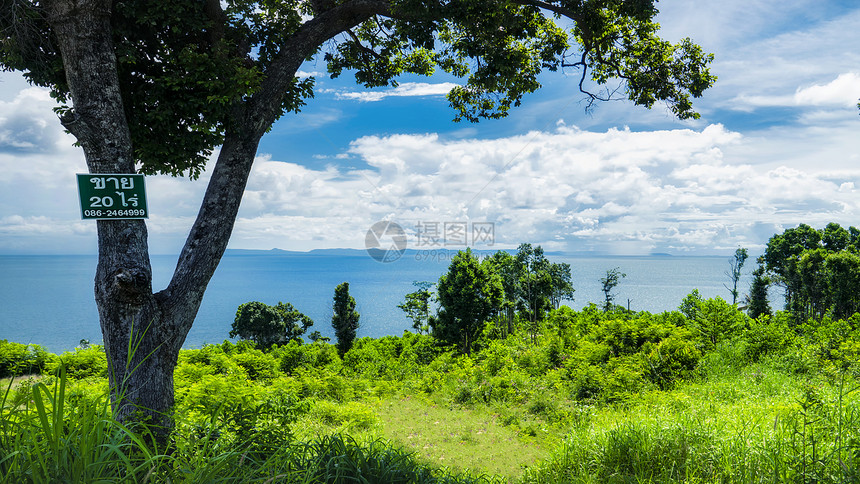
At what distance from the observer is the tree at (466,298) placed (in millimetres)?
20547

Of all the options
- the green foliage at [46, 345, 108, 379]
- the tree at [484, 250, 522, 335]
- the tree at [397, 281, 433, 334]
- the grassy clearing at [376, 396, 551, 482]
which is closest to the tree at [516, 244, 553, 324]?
the tree at [484, 250, 522, 335]

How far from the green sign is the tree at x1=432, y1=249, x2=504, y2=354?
57.2 ft

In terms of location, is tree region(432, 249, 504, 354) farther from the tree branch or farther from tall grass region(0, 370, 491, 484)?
tall grass region(0, 370, 491, 484)

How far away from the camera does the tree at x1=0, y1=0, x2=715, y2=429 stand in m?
3.66

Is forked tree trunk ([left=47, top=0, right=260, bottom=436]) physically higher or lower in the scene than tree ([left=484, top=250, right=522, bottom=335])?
higher

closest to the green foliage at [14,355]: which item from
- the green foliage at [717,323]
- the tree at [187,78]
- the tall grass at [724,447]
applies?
the tree at [187,78]

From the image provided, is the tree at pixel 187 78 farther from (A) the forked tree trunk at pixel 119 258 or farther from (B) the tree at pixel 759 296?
(B) the tree at pixel 759 296

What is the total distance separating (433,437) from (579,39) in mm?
6946

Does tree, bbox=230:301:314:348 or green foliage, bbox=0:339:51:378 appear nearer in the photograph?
green foliage, bbox=0:339:51:378

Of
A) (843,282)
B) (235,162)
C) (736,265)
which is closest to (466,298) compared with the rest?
(235,162)

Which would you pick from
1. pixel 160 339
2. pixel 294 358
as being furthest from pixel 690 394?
pixel 294 358

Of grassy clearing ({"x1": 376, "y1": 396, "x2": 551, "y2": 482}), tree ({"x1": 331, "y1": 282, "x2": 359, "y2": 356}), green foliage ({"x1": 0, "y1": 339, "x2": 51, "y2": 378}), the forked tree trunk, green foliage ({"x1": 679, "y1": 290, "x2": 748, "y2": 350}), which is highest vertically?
the forked tree trunk

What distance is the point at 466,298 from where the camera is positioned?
2047 centimetres

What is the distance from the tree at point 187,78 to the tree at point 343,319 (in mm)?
22284
